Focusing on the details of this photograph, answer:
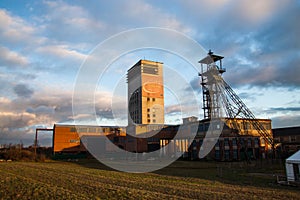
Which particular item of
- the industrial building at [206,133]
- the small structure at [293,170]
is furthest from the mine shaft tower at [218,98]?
the small structure at [293,170]

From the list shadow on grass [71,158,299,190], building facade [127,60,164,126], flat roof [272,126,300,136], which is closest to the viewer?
shadow on grass [71,158,299,190]

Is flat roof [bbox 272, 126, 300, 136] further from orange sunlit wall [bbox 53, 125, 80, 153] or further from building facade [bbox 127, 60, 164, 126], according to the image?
orange sunlit wall [bbox 53, 125, 80, 153]

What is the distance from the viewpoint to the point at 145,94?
336 feet

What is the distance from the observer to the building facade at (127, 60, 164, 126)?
101938 mm

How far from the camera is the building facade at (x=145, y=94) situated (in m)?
102

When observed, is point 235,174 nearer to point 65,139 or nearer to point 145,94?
point 65,139

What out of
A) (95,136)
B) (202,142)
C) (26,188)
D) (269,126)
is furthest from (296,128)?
(26,188)

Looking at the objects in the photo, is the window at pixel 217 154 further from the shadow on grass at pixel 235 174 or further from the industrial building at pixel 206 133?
the shadow on grass at pixel 235 174

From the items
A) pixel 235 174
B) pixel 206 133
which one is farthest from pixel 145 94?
pixel 235 174

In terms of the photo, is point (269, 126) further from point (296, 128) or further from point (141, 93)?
point (141, 93)

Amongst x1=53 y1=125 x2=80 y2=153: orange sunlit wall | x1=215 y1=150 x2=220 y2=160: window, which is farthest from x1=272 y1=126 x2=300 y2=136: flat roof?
x1=53 y1=125 x2=80 y2=153: orange sunlit wall

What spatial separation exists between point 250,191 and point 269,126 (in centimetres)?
5068

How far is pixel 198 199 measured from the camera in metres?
14.4

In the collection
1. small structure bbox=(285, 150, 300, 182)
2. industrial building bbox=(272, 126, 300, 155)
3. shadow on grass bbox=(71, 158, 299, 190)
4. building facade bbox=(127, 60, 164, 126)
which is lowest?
shadow on grass bbox=(71, 158, 299, 190)
